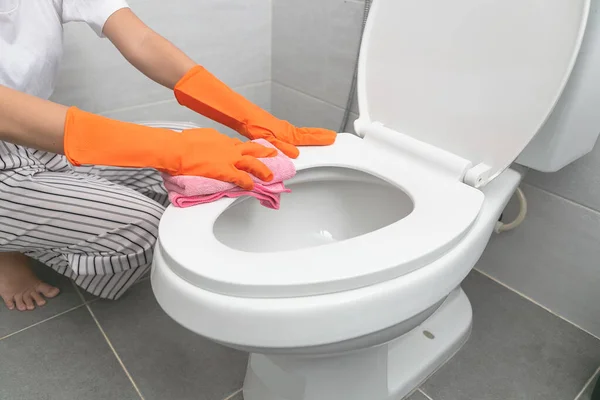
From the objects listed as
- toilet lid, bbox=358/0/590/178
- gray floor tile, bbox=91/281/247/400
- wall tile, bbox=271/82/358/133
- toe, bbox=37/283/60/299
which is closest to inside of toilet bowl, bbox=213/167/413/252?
toilet lid, bbox=358/0/590/178

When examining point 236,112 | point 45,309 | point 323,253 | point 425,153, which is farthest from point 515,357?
point 45,309

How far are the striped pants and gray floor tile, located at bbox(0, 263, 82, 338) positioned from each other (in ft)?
0.49

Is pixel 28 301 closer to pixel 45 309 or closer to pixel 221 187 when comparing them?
pixel 45 309

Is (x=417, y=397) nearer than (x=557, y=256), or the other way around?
(x=417, y=397)

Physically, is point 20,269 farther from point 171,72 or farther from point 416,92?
point 416,92

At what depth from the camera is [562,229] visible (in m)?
0.85

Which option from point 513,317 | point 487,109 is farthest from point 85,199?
Answer: point 513,317

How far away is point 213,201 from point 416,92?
0.36 m

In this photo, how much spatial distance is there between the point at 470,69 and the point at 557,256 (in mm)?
445

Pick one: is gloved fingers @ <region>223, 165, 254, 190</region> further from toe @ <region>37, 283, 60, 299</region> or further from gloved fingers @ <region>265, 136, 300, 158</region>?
toe @ <region>37, 283, 60, 299</region>

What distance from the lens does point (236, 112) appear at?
78cm

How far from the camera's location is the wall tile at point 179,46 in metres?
0.98

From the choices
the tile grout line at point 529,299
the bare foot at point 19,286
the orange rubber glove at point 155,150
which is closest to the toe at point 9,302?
the bare foot at point 19,286

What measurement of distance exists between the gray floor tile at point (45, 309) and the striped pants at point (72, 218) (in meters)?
0.15
